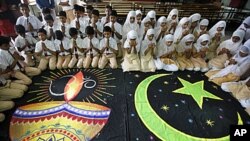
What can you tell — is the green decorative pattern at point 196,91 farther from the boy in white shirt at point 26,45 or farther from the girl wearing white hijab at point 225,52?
the boy in white shirt at point 26,45

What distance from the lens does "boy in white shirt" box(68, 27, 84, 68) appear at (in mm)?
3846

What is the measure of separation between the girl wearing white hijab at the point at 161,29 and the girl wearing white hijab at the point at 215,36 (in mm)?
1135

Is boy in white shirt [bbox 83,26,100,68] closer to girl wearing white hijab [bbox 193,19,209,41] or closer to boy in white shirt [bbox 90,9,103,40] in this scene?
boy in white shirt [bbox 90,9,103,40]

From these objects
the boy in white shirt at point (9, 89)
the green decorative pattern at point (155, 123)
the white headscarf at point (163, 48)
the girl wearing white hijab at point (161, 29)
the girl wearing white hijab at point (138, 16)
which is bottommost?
the green decorative pattern at point (155, 123)

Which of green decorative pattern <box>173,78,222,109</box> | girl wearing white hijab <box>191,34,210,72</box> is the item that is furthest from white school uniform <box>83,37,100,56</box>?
girl wearing white hijab <box>191,34,210,72</box>

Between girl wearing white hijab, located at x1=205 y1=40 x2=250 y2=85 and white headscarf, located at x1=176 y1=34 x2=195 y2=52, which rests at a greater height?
white headscarf, located at x1=176 y1=34 x2=195 y2=52

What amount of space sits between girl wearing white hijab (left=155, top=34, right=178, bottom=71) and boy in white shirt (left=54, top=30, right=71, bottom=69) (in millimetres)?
2053

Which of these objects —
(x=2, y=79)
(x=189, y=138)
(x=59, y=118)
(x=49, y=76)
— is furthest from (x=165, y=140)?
(x=2, y=79)

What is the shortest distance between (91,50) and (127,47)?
2.74 feet

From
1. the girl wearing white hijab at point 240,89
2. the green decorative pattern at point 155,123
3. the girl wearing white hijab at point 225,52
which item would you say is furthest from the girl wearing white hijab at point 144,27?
the girl wearing white hijab at point 240,89

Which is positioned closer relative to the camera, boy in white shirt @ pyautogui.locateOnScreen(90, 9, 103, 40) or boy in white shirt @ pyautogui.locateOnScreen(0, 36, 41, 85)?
boy in white shirt @ pyautogui.locateOnScreen(0, 36, 41, 85)

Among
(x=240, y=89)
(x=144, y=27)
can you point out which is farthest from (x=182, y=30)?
(x=240, y=89)

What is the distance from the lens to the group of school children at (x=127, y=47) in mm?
3701

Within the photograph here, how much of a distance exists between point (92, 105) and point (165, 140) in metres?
1.35
